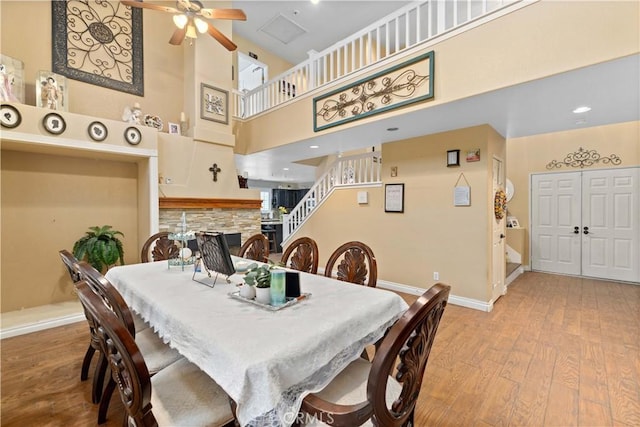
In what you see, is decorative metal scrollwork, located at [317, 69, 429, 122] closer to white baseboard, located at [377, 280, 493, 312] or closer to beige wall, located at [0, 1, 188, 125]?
beige wall, located at [0, 1, 188, 125]

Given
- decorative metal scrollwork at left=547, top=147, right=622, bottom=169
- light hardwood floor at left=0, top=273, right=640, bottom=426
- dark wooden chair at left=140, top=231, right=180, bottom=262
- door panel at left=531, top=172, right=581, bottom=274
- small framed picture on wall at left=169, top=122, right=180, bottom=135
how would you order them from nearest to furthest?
1. light hardwood floor at left=0, top=273, right=640, bottom=426
2. dark wooden chair at left=140, top=231, right=180, bottom=262
3. small framed picture on wall at left=169, top=122, right=180, bottom=135
4. decorative metal scrollwork at left=547, top=147, right=622, bottom=169
5. door panel at left=531, top=172, right=581, bottom=274

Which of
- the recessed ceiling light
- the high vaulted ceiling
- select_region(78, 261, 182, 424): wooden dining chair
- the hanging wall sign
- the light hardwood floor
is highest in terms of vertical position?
the high vaulted ceiling

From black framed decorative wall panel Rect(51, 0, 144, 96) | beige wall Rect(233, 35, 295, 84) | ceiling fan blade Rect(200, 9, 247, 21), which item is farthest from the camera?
beige wall Rect(233, 35, 295, 84)

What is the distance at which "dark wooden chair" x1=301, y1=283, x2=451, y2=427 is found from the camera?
2.70 feet

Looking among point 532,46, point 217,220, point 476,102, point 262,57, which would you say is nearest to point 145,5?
point 217,220

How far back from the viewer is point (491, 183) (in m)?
3.52

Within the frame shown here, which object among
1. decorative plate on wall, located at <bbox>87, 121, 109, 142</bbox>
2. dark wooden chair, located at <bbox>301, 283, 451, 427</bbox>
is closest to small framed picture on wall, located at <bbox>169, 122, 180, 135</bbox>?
decorative plate on wall, located at <bbox>87, 121, 109, 142</bbox>

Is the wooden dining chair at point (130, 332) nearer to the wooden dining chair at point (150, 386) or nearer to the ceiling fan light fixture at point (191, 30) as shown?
the wooden dining chair at point (150, 386)

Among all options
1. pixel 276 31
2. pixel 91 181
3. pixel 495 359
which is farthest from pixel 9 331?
pixel 276 31

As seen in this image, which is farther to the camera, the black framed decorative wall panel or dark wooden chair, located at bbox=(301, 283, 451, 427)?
the black framed decorative wall panel

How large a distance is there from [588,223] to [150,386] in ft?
22.1

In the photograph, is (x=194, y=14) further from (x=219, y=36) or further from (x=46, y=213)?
(x=46, y=213)

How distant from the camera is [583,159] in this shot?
498 centimetres

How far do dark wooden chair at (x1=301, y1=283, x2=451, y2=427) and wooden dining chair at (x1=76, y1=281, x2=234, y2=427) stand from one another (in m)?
0.44
